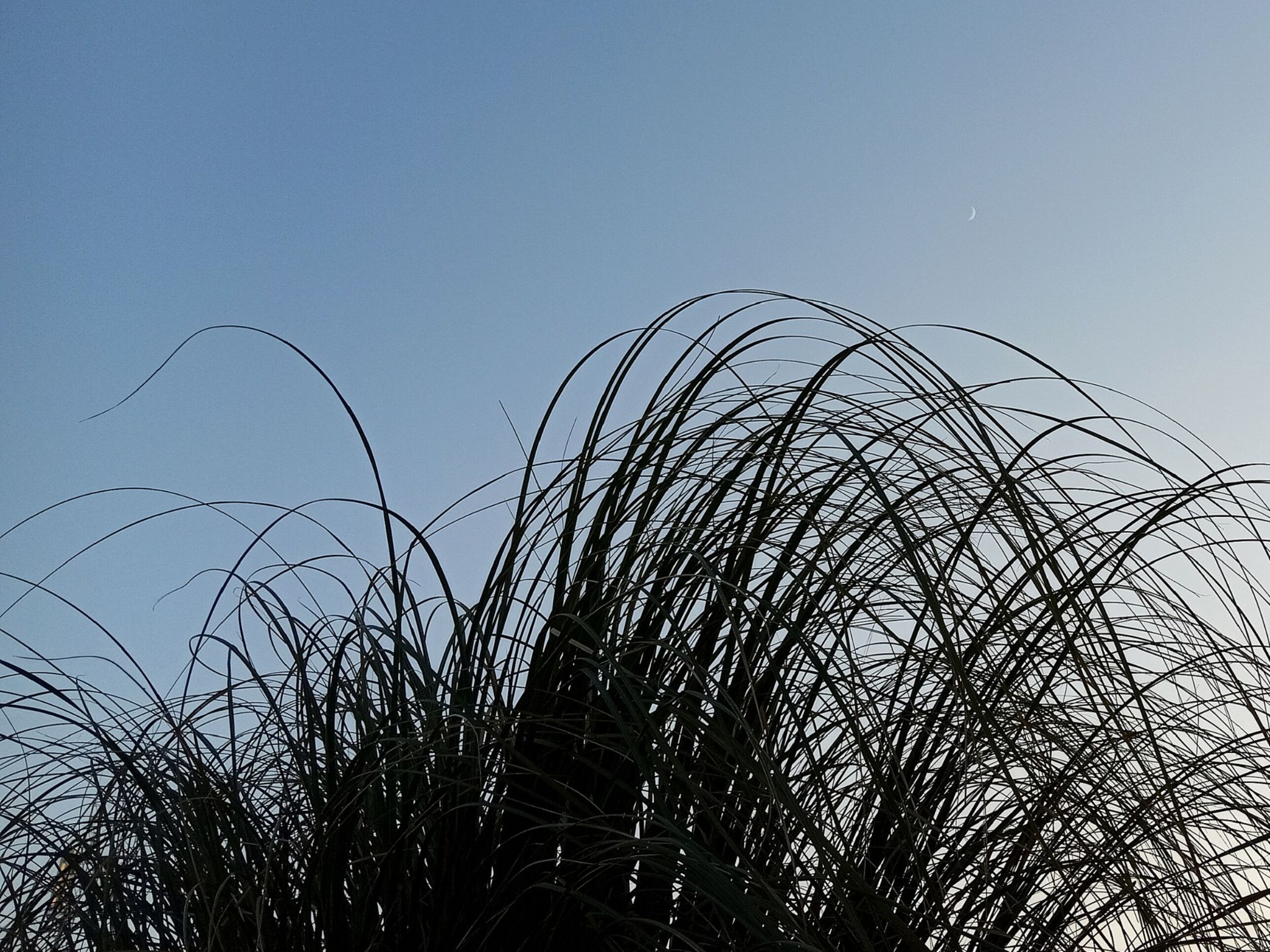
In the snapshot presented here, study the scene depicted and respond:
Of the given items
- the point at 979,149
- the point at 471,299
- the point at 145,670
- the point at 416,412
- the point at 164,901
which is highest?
the point at 979,149

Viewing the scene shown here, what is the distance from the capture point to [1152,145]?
318 centimetres

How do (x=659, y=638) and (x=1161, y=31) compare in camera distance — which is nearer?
(x=659, y=638)

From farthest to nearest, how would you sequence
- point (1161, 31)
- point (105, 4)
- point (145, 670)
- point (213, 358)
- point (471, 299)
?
point (1161, 31) < point (471, 299) < point (105, 4) < point (213, 358) < point (145, 670)

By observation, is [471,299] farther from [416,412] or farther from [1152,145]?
[1152,145]

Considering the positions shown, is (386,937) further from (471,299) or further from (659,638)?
(471,299)

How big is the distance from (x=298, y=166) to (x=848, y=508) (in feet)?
8.35

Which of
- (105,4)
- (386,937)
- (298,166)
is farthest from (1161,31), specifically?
(386,937)

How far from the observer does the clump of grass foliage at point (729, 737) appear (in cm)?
64

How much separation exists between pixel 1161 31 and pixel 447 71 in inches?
108

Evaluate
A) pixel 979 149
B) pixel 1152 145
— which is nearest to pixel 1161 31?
pixel 1152 145

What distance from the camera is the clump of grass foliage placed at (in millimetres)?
641

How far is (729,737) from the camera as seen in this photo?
611mm

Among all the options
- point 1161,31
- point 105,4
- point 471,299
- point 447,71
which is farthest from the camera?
point 447,71

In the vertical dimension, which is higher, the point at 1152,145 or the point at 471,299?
the point at 1152,145
